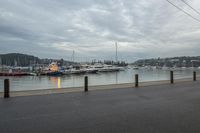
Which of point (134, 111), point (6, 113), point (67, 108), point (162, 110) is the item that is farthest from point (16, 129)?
point (162, 110)

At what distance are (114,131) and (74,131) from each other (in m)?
1.01

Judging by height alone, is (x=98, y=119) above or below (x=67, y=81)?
above

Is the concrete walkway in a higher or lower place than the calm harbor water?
higher

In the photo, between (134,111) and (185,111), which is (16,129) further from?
(185,111)

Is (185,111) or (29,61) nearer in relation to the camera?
(185,111)

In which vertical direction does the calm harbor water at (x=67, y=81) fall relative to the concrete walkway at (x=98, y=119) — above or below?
below

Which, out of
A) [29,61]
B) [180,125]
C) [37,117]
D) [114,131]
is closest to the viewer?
[114,131]

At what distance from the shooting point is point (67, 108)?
8719 millimetres

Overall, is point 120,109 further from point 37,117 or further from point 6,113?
point 6,113

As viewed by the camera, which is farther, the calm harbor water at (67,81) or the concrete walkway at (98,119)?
the calm harbor water at (67,81)

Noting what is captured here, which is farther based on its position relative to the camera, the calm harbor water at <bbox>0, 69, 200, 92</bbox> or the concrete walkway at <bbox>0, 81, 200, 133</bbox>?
the calm harbor water at <bbox>0, 69, 200, 92</bbox>

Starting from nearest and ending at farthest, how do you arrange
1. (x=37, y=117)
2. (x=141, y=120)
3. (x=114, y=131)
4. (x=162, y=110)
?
(x=114, y=131) < (x=141, y=120) < (x=37, y=117) < (x=162, y=110)

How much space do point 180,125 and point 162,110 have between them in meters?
2.25

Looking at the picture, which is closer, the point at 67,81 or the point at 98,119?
the point at 98,119
